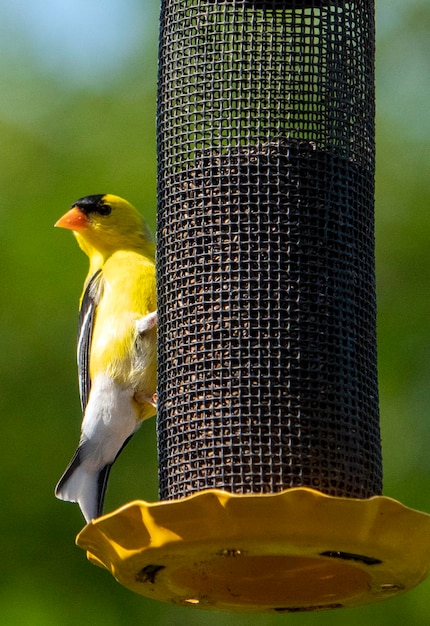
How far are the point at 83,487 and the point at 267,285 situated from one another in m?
2.24

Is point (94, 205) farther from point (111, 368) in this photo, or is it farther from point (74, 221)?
point (111, 368)

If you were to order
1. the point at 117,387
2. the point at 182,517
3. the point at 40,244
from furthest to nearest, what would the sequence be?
the point at 40,244 < the point at 117,387 < the point at 182,517

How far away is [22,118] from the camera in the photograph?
1033 cm

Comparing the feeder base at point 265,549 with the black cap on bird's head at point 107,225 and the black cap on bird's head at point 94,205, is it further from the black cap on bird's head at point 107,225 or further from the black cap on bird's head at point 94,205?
the black cap on bird's head at point 94,205

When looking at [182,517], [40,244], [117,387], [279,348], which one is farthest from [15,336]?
[182,517]

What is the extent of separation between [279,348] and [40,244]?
4.62 meters

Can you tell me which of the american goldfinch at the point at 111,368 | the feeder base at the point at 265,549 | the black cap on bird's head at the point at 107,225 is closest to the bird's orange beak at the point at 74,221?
the black cap on bird's head at the point at 107,225

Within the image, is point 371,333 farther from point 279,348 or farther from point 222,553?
point 222,553

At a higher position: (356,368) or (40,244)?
(40,244)

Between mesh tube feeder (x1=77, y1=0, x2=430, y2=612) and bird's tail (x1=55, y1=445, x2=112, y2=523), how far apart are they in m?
1.58

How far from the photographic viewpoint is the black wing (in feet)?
23.7

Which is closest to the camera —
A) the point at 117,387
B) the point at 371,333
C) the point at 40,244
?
the point at 371,333

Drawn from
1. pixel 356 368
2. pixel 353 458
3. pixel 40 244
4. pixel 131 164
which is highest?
pixel 131 164

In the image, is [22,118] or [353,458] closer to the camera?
[353,458]
